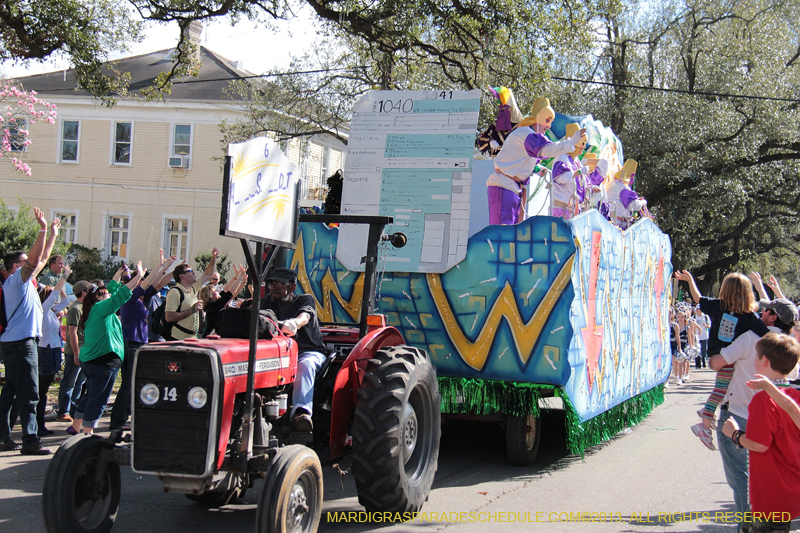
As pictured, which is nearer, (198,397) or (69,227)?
(198,397)

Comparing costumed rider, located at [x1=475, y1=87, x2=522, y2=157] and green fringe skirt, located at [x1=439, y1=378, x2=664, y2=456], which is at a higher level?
costumed rider, located at [x1=475, y1=87, x2=522, y2=157]

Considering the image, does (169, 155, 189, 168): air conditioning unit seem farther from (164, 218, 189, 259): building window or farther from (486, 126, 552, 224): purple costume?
(486, 126, 552, 224): purple costume

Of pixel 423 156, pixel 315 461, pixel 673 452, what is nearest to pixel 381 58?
pixel 423 156

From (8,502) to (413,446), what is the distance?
2.98 metres

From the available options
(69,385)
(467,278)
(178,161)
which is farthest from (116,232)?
(467,278)

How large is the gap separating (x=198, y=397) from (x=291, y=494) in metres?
0.75

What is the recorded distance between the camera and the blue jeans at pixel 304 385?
484 cm

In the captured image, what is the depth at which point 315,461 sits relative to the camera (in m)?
4.26

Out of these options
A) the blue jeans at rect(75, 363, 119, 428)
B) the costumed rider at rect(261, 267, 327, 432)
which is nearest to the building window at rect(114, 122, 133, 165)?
the blue jeans at rect(75, 363, 119, 428)

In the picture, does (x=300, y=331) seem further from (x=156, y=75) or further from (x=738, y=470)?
(x=156, y=75)

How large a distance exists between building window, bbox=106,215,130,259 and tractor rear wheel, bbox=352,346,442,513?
24200 mm

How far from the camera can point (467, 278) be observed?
22.5 ft

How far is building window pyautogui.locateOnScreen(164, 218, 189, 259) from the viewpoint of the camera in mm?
26875

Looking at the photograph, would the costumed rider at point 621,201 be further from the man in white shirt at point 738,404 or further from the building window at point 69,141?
the building window at point 69,141
